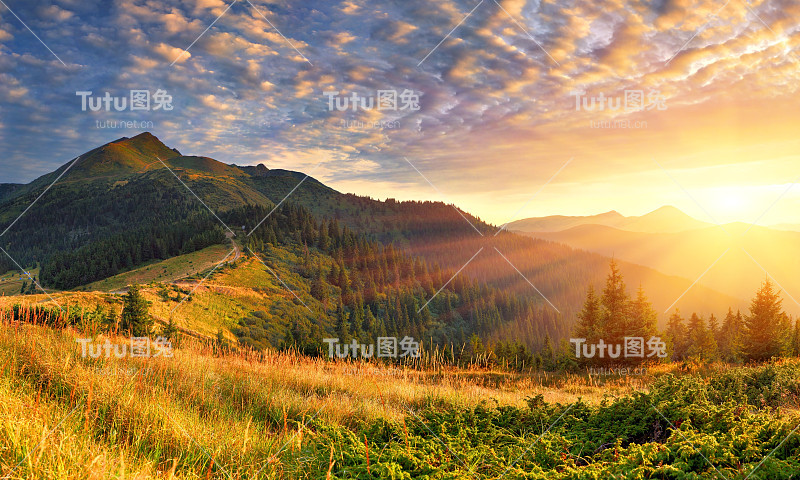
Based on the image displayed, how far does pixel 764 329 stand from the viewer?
32562 mm

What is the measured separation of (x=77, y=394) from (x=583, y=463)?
267 inches

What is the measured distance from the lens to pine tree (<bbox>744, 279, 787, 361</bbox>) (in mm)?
31531

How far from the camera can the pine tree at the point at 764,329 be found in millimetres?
31531

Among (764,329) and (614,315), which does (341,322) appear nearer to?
(614,315)

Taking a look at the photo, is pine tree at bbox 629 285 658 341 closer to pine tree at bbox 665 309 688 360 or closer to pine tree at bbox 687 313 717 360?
pine tree at bbox 687 313 717 360

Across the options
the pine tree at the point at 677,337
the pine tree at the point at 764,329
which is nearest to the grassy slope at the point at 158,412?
the pine tree at the point at 764,329

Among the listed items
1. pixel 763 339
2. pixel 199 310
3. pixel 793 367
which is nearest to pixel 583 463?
pixel 793 367

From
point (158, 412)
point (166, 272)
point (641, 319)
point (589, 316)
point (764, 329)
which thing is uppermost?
point (158, 412)

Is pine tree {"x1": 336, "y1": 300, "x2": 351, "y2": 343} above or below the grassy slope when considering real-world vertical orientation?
below

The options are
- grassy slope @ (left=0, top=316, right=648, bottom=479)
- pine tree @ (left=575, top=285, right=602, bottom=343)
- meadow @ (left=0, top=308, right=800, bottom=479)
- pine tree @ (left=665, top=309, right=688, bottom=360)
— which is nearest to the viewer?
meadow @ (left=0, top=308, right=800, bottom=479)

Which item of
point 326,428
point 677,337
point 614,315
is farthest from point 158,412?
point 677,337

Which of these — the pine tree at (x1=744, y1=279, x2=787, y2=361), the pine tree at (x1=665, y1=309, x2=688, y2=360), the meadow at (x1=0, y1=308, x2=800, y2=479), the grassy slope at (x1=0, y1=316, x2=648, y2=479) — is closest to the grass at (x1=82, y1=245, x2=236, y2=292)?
the grassy slope at (x1=0, y1=316, x2=648, y2=479)

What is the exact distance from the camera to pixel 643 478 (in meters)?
3.43

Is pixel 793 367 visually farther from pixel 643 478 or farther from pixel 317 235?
pixel 317 235
